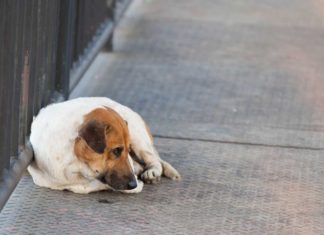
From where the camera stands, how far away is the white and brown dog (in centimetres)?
521

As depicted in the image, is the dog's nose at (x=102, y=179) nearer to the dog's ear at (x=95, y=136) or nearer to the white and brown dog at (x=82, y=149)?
the white and brown dog at (x=82, y=149)

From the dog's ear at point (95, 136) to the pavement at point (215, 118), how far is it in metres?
0.39

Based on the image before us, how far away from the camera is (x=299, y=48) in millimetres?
8648

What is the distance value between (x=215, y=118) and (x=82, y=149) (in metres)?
1.92

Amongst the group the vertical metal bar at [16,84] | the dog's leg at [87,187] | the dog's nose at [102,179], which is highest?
the vertical metal bar at [16,84]

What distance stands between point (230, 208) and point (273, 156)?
956 millimetres

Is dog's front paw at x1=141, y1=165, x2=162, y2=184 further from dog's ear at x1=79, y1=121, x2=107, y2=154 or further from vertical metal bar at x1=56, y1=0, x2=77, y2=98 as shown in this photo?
vertical metal bar at x1=56, y1=0, x2=77, y2=98

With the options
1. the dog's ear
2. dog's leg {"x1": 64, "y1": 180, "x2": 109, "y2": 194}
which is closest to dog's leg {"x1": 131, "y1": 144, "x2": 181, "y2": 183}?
dog's leg {"x1": 64, "y1": 180, "x2": 109, "y2": 194}

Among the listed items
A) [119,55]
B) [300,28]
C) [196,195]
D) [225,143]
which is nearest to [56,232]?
[196,195]

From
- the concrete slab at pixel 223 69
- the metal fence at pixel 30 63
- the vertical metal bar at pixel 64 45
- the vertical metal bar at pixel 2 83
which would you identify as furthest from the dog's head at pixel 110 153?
the concrete slab at pixel 223 69

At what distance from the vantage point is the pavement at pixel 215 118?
524 cm

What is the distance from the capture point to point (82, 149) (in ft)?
17.2

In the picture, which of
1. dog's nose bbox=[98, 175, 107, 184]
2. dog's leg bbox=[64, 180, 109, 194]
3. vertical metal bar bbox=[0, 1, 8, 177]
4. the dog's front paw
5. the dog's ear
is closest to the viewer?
vertical metal bar bbox=[0, 1, 8, 177]

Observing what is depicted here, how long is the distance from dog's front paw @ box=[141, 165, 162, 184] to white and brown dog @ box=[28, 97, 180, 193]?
0.33 ft
